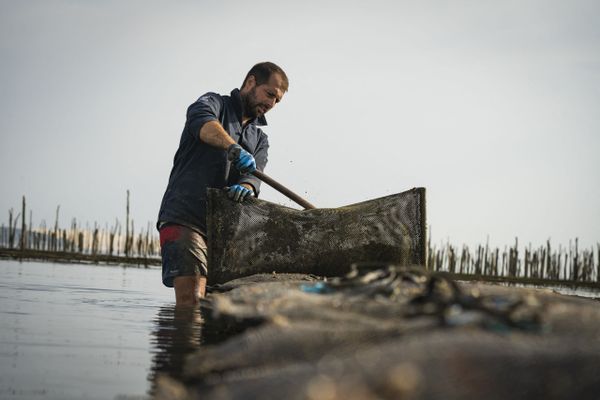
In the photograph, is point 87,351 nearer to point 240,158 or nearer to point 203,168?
point 240,158

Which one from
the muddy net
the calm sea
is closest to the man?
the muddy net

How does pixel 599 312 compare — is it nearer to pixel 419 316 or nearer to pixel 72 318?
pixel 419 316

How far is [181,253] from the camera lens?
430 centimetres

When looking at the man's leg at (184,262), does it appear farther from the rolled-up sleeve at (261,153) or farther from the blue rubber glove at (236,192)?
the rolled-up sleeve at (261,153)

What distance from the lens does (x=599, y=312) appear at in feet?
6.29

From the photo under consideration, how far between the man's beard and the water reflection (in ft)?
4.43

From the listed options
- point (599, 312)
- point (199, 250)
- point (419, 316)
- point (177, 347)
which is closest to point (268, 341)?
point (419, 316)

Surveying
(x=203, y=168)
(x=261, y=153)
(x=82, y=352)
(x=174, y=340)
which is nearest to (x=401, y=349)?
(x=82, y=352)

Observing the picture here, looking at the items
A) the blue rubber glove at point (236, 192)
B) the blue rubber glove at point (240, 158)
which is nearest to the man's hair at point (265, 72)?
the blue rubber glove at point (240, 158)

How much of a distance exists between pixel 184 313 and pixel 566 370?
2.89 meters

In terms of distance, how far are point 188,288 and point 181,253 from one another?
0.72 ft

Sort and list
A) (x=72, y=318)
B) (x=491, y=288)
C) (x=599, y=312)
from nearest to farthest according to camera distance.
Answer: (x=599, y=312)
(x=491, y=288)
(x=72, y=318)

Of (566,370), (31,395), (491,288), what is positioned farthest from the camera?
(491,288)

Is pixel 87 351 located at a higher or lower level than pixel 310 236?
lower
